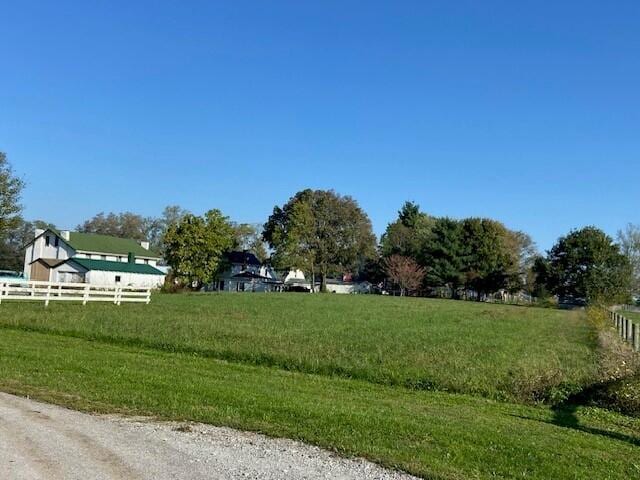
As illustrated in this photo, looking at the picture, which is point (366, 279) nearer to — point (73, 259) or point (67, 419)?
point (73, 259)

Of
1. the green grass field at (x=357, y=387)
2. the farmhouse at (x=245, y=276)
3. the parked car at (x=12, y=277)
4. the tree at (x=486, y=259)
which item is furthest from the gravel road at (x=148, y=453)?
the farmhouse at (x=245, y=276)

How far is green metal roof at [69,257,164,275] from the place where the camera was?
75.1 metres

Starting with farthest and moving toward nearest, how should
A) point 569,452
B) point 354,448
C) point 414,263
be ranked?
point 414,263, point 569,452, point 354,448

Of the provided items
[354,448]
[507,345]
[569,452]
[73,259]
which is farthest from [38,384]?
[73,259]

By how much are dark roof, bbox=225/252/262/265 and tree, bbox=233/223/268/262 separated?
19.1 ft

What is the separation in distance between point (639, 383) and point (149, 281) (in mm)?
75984

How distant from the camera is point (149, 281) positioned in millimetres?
82062

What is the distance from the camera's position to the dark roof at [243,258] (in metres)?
107

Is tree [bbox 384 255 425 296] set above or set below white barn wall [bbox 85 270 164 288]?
above

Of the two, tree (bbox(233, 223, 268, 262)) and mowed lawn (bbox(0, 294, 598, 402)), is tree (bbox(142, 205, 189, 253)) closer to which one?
tree (bbox(233, 223, 268, 262))

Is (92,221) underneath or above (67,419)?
above

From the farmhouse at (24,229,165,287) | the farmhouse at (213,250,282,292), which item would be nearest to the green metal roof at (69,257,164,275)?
the farmhouse at (24,229,165,287)

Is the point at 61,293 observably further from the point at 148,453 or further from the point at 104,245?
the point at 104,245

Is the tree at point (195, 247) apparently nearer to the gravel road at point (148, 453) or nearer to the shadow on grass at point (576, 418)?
the shadow on grass at point (576, 418)
